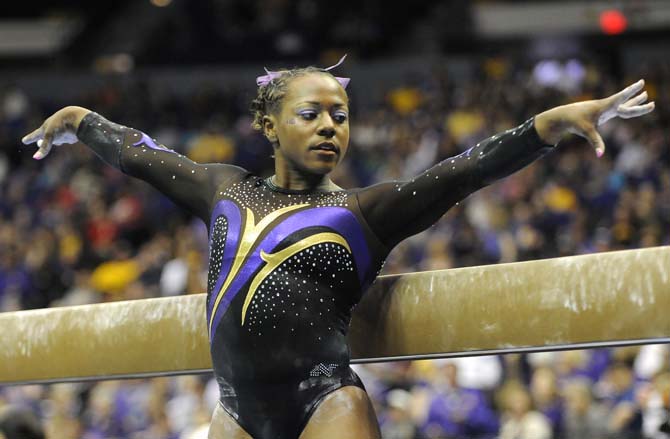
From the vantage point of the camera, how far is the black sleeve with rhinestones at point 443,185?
94.3 inches

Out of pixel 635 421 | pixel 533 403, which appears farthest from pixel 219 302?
pixel 533 403

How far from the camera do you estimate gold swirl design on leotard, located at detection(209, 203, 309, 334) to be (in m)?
2.63

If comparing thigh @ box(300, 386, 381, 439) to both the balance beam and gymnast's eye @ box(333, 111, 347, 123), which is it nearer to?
the balance beam

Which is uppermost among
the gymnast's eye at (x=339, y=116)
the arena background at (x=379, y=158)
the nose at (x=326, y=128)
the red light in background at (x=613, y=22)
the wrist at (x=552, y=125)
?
the red light in background at (x=613, y=22)

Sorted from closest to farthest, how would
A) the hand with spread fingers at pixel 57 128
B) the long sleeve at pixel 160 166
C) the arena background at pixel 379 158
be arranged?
the long sleeve at pixel 160 166, the hand with spread fingers at pixel 57 128, the arena background at pixel 379 158

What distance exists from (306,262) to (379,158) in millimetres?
8553

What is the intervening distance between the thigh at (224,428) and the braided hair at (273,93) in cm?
80

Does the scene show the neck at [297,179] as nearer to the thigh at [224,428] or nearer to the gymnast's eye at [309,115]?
the gymnast's eye at [309,115]

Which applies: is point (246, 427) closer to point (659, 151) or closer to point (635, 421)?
point (635, 421)

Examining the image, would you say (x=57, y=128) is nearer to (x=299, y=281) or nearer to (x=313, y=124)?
(x=313, y=124)

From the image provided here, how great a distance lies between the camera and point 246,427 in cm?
264

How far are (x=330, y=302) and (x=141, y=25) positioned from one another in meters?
14.8

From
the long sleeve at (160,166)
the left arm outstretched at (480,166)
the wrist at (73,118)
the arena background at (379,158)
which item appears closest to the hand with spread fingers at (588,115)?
the left arm outstretched at (480,166)

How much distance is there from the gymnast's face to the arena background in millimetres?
1246
